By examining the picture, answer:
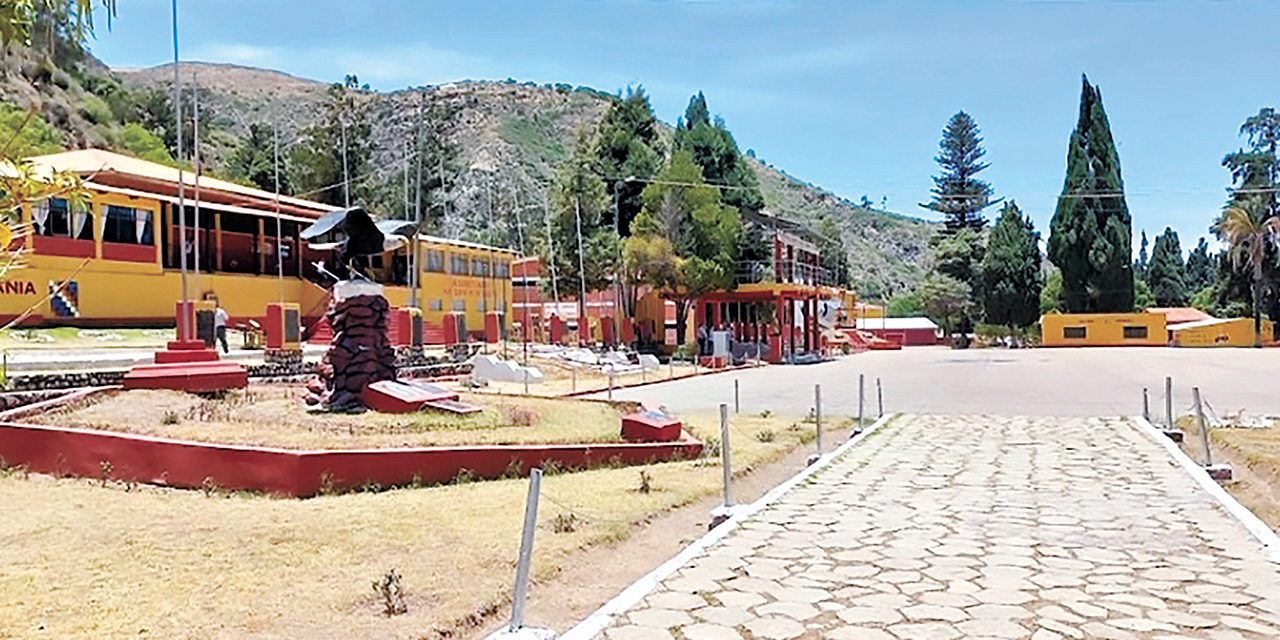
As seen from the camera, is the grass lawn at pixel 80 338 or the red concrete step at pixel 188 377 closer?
the red concrete step at pixel 188 377

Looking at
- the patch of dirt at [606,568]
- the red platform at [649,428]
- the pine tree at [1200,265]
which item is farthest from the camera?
the pine tree at [1200,265]

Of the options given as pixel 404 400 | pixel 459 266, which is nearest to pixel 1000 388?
pixel 404 400

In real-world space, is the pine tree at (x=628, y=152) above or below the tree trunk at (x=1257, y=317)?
above

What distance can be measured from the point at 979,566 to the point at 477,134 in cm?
11963

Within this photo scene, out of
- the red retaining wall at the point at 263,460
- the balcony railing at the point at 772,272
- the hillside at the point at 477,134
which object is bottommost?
the red retaining wall at the point at 263,460

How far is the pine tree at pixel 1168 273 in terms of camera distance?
302 ft

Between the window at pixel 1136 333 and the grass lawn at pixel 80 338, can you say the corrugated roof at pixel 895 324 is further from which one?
the grass lawn at pixel 80 338

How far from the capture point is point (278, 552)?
711 centimetres

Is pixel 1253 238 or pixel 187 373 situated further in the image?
pixel 1253 238

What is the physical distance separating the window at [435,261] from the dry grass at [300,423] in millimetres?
26636

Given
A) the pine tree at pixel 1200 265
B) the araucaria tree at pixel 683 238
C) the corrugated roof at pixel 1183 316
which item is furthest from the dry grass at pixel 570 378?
the pine tree at pixel 1200 265

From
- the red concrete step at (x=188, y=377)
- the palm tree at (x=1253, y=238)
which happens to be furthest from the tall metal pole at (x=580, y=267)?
the palm tree at (x=1253, y=238)

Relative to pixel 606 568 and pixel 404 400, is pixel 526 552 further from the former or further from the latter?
pixel 404 400

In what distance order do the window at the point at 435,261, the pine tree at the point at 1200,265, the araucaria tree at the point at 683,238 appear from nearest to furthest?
the araucaria tree at the point at 683,238 < the window at the point at 435,261 < the pine tree at the point at 1200,265
